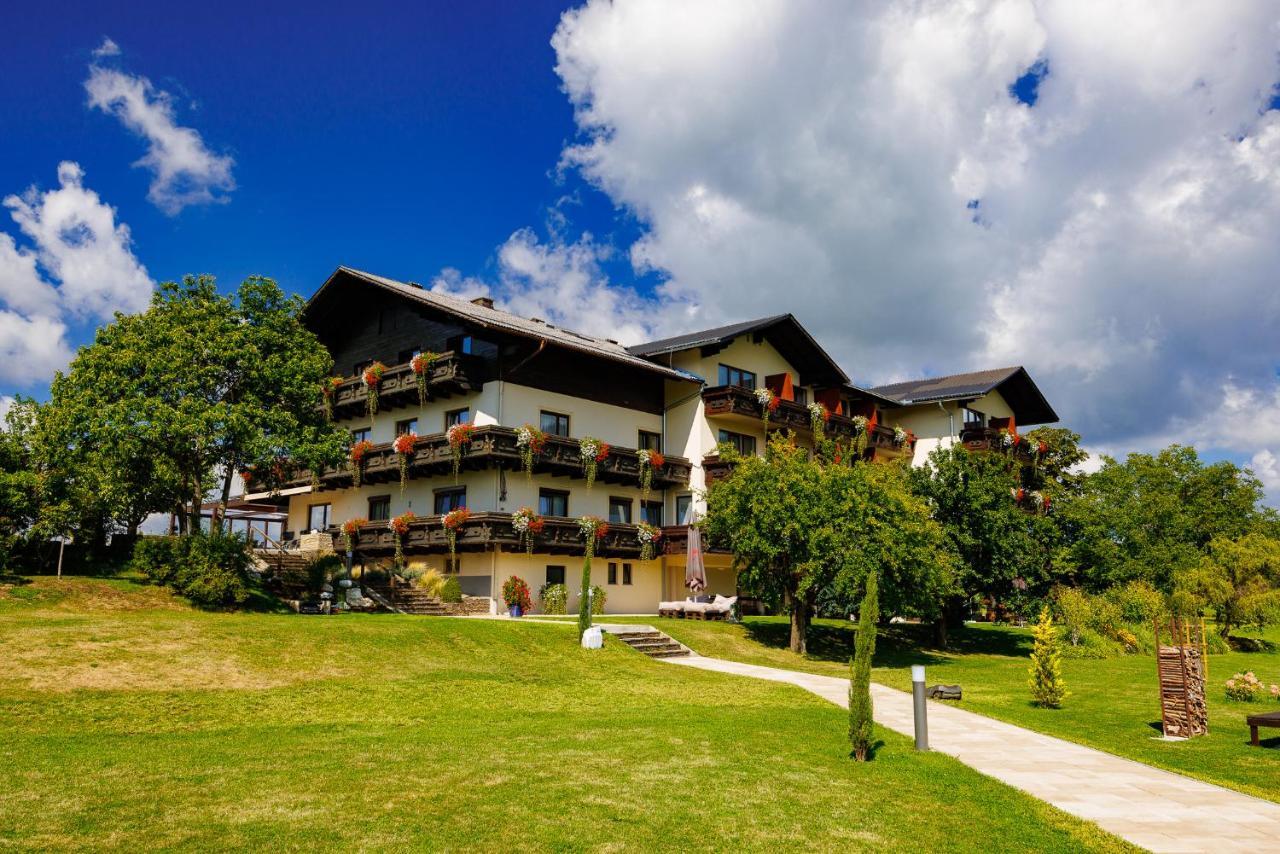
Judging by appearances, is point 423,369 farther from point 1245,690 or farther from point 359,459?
point 1245,690

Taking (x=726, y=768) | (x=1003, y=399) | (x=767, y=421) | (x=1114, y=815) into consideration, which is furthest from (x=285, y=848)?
(x=1003, y=399)

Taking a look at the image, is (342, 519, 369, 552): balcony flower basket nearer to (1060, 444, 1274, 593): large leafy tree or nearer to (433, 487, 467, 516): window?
(433, 487, 467, 516): window

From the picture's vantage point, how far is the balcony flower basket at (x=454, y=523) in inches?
1336

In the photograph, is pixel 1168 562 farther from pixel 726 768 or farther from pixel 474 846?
pixel 474 846

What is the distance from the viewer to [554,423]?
38.2 meters

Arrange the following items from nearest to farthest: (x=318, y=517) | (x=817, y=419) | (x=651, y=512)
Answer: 1. (x=651, y=512)
2. (x=318, y=517)
3. (x=817, y=419)

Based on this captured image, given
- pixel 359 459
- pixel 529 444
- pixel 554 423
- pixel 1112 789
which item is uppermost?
pixel 554 423

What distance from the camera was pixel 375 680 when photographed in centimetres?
1878

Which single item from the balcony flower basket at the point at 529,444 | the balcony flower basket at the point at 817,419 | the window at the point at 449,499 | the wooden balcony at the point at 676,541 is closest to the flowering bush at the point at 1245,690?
the wooden balcony at the point at 676,541

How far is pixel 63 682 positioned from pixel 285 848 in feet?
34.4

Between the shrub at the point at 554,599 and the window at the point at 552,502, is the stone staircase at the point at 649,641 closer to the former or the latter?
the shrub at the point at 554,599

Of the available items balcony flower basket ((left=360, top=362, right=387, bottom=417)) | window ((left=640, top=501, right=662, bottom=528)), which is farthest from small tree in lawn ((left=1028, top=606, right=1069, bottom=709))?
balcony flower basket ((left=360, top=362, right=387, bottom=417))

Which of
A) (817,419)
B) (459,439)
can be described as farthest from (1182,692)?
(817,419)

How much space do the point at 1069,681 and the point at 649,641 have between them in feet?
39.1
